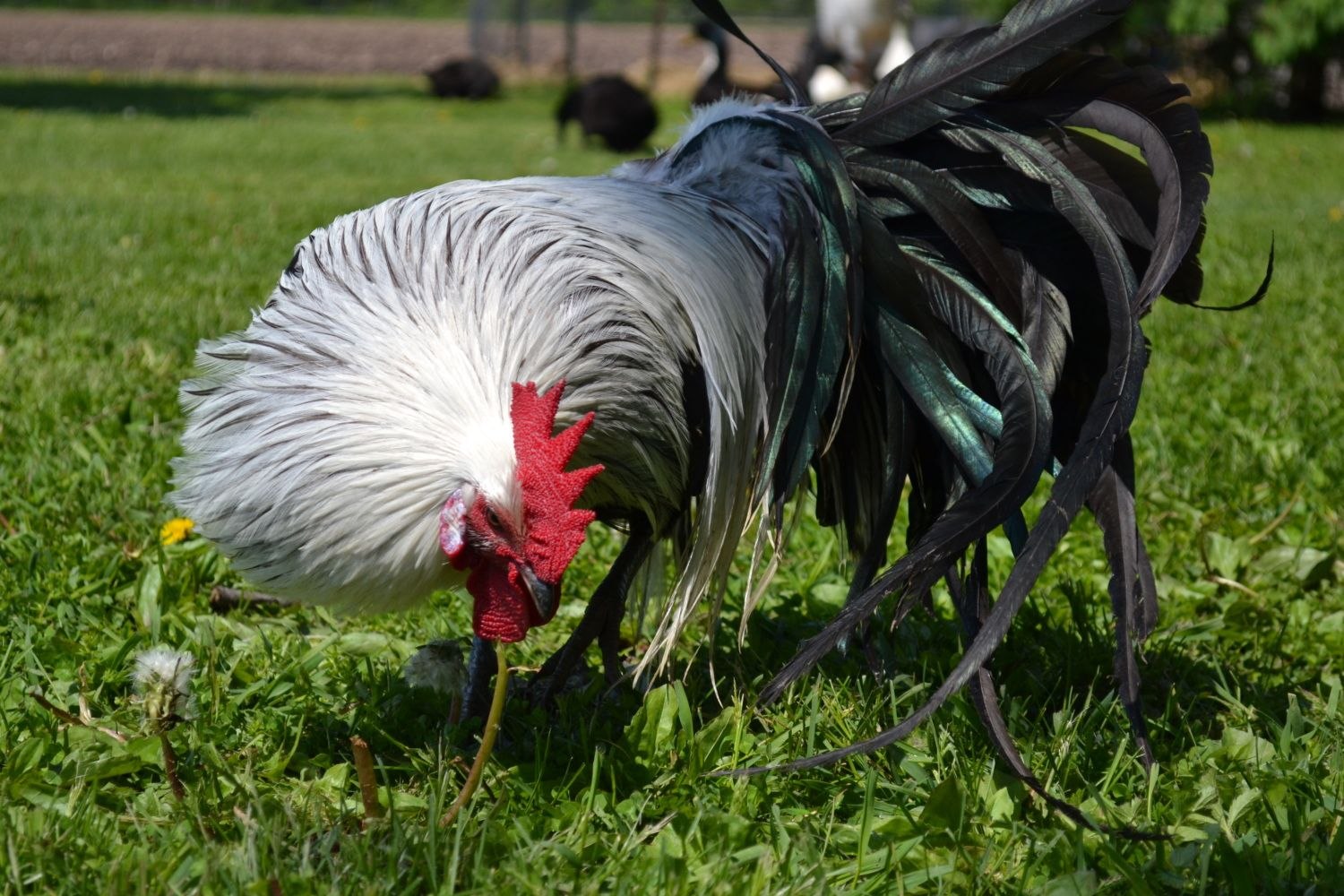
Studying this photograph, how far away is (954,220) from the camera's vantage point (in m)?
2.66

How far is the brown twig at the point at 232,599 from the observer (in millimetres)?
3309

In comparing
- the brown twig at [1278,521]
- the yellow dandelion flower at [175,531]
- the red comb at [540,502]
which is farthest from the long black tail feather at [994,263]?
the yellow dandelion flower at [175,531]

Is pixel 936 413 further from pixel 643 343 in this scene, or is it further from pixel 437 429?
A: pixel 437 429

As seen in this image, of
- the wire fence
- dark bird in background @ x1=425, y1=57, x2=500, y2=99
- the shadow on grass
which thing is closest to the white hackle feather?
the shadow on grass

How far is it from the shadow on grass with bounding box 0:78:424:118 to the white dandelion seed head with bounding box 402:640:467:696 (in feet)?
48.4

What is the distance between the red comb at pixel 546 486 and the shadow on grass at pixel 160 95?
15303 mm

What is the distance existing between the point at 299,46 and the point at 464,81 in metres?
6.82

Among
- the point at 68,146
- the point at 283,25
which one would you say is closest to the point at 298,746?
the point at 68,146

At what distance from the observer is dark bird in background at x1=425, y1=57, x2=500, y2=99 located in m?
21.2

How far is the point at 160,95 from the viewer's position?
18375mm

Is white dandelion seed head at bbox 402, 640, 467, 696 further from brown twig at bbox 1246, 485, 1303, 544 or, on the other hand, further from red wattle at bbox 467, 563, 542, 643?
brown twig at bbox 1246, 485, 1303, 544

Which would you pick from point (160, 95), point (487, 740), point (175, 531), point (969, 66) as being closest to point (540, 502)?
point (487, 740)

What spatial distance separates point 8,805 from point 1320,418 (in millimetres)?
4216

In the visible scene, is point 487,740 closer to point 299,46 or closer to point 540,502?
point 540,502
